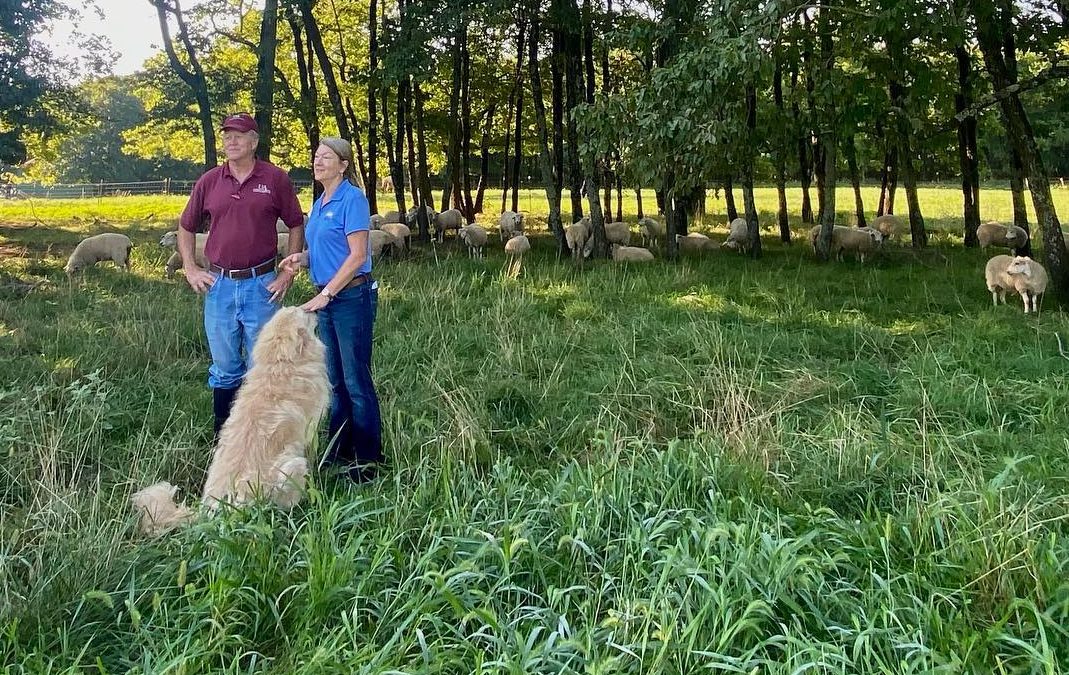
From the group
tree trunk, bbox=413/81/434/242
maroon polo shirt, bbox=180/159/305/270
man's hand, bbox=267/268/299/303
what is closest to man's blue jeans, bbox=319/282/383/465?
man's hand, bbox=267/268/299/303

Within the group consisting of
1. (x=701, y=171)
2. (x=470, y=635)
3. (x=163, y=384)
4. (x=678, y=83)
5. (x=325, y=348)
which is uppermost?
(x=678, y=83)

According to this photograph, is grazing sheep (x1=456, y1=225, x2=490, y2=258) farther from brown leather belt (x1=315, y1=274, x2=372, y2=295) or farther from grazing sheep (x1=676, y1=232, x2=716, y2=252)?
brown leather belt (x1=315, y1=274, x2=372, y2=295)

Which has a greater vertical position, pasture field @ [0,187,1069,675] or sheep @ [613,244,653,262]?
sheep @ [613,244,653,262]

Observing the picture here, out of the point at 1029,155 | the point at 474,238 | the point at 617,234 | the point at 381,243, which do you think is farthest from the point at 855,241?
the point at 381,243

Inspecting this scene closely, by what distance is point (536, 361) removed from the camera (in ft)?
22.6

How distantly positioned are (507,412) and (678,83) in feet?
15.0

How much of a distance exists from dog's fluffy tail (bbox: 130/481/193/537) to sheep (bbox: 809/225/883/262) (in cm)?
1394

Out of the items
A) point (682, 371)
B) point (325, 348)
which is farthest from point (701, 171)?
point (325, 348)

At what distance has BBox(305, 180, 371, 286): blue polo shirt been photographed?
4281 mm

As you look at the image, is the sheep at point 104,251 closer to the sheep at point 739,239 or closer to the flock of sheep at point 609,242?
the flock of sheep at point 609,242

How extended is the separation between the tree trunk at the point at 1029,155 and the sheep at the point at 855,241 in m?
4.88

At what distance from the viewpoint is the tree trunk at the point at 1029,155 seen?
953cm

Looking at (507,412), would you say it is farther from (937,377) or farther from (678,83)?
(678,83)

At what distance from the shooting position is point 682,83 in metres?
8.18
